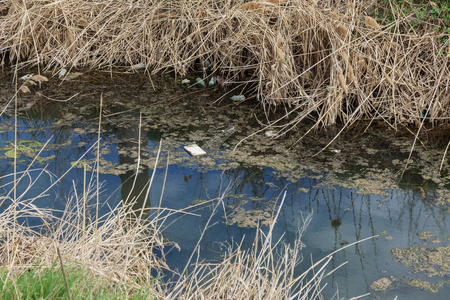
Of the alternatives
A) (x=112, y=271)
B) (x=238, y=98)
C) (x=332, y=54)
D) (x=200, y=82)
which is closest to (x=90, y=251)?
(x=112, y=271)

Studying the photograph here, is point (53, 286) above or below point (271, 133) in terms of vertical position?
above

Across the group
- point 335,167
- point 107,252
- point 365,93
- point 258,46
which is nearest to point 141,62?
point 258,46

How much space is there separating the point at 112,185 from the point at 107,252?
2.25ft

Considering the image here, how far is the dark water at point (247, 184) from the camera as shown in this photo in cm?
199

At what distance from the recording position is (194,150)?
2.76 metres

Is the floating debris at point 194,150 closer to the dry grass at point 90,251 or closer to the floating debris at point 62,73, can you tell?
the dry grass at point 90,251

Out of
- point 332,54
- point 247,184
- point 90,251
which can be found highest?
point 332,54

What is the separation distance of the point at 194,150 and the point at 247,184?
1.41ft

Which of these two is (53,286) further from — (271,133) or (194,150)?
(271,133)

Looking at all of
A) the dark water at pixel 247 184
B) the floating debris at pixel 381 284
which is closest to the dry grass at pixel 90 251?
the dark water at pixel 247 184

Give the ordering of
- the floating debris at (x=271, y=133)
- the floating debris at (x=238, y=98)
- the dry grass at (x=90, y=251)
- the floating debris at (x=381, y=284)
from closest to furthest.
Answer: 1. the dry grass at (x=90, y=251)
2. the floating debris at (x=381, y=284)
3. the floating debris at (x=271, y=133)
4. the floating debris at (x=238, y=98)

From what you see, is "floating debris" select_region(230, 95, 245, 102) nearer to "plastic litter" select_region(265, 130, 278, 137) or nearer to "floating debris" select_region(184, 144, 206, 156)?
"plastic litter" select_region(265, 130, 278, 137)

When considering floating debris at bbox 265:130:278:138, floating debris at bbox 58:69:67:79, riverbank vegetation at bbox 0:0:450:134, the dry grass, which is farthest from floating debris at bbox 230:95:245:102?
the dry grass

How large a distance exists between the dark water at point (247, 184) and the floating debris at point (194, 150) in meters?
0.04
